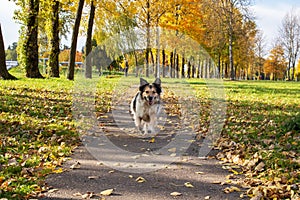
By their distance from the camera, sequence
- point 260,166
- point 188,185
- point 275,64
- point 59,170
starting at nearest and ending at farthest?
point 188,185 → point 59,170 → point 260,166 → point 275,64

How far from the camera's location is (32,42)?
2200 centimetres

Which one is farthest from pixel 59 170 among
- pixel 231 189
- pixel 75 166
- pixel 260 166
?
pixel 260 166

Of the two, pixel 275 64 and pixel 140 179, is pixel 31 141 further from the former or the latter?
pixel 275 64

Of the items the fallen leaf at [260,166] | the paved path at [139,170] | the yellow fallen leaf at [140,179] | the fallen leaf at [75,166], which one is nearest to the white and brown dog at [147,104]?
the paved path at [139,170]

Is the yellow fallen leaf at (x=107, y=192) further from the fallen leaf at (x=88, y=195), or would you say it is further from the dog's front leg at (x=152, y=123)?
the dog's front leg at (x=152, y=123)

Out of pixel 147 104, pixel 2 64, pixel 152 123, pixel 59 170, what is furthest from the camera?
pixel 2 64

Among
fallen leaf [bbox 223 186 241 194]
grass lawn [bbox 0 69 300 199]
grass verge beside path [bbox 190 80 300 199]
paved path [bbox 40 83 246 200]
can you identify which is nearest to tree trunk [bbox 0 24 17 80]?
grass lawn [bbox 0 69 300 199]

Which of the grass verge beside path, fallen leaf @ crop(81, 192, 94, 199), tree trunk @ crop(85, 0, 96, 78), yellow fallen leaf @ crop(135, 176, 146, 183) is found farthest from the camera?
tree trunk @ crop(85, 0, 96, 78)

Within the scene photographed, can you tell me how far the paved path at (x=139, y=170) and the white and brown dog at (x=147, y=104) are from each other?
29cm

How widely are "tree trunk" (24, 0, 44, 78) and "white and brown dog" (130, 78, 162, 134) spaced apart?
1594 centimetres

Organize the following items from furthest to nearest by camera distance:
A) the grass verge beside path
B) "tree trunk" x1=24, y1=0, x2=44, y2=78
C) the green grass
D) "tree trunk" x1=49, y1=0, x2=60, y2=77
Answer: "tree trunk" x1=49, y1=0, x2=60, y2=77
"tree trunk" x1=24, y1=0, x2=44, y2=78
the green grass
the grass verge beside path

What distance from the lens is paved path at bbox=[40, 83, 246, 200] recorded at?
4355 millimetres

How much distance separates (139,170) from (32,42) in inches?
744

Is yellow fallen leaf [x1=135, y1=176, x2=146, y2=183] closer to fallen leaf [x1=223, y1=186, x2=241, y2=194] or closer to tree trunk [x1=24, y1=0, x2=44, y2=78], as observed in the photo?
fallen leaf [x1=223, y1=186, x2=241, y2=194]
